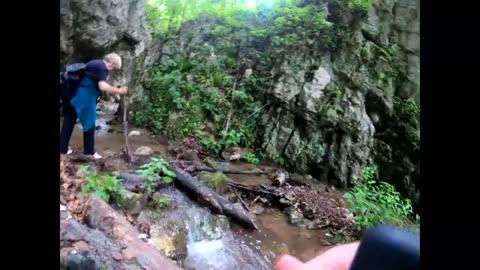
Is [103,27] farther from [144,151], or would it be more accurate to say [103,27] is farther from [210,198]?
[210,198]

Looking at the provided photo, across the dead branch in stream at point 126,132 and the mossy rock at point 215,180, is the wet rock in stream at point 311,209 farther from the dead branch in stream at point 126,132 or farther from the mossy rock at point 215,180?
the dead branch in stream at point 126,132

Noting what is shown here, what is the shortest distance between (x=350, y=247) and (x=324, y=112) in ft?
4.22

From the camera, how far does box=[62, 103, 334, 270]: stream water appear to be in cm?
125

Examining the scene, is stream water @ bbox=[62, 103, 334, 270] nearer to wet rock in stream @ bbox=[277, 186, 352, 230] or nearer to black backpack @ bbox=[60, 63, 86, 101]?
wet rock in stream @ bbox=[277, 186, 352, 230]

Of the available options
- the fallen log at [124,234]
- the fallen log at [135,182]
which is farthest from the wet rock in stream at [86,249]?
the fallen log at [135,182]

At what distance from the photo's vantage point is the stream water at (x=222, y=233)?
1250 millimetres

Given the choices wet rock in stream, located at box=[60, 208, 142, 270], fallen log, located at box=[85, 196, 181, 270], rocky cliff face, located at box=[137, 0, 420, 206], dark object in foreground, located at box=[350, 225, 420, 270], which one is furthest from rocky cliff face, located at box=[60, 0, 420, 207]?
dark object in foreground, located at box=[350, 225, 420, 270]

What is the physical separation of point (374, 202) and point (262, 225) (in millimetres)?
430

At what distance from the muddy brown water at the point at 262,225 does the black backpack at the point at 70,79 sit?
0.48ft

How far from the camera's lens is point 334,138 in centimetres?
165

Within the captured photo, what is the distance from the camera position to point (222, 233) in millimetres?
1436
